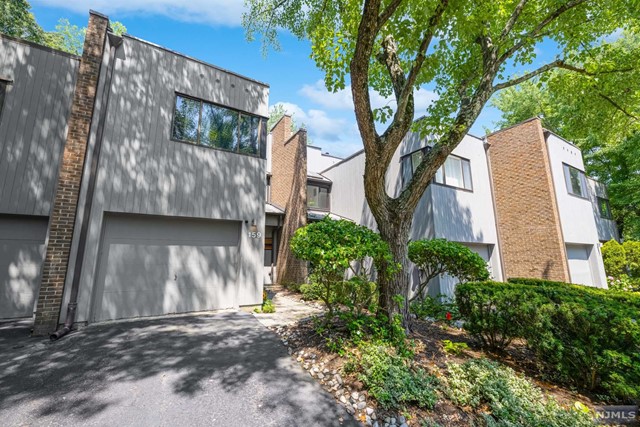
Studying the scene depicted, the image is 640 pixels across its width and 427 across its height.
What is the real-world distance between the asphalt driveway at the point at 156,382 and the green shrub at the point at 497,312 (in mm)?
3178

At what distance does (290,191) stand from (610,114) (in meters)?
12.4

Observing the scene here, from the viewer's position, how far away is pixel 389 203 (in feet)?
17.7

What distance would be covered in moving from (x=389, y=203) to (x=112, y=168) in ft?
23.2

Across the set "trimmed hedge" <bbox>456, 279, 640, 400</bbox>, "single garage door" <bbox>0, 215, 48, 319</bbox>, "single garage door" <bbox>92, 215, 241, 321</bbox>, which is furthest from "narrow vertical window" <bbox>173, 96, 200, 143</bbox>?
"trimmed hedge" <bbox>456, 279, 640, 400</bbox>

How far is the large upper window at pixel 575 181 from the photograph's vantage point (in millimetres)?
12945

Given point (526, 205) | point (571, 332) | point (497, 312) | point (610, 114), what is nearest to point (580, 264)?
point (526, 205)

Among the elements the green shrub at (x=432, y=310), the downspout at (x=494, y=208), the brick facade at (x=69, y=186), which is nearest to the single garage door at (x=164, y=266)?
the brick facade at (x=69, y=186)

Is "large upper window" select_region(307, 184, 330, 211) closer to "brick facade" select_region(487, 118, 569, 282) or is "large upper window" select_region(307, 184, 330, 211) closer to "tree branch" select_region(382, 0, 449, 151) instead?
"brick facade" select_region(487, 118, 569, 282)

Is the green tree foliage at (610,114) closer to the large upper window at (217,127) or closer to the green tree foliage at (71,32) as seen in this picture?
the large upper window at (217,127)

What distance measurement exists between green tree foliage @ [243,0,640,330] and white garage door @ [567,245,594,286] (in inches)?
344

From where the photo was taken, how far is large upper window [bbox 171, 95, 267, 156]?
27.2 feet

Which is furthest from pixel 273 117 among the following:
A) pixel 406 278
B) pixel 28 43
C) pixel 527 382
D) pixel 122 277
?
pixel 527 382

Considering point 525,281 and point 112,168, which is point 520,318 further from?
point 112,168

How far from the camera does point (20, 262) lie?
6.97 meters
